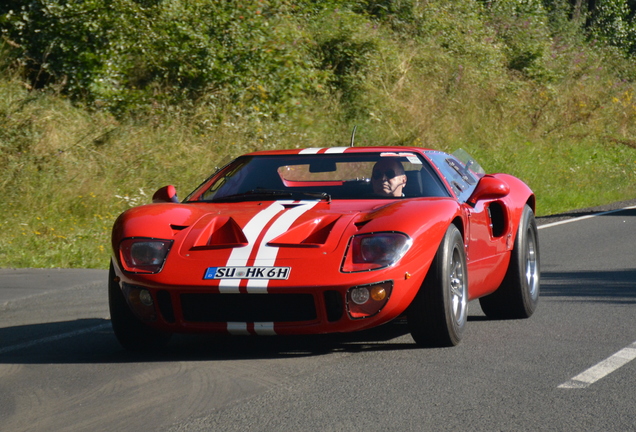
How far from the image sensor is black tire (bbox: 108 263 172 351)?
17.3 ft

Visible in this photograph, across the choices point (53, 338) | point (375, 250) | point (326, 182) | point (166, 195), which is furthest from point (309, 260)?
point (53, 338)

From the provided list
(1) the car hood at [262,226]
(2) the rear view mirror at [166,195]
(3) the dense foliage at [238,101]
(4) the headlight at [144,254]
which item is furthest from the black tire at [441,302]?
(3) the dense foliage at [238,101]

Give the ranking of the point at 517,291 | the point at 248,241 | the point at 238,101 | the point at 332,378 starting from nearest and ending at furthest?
the point at 332,378 < the point at 248,241 < the point at 517,291 < the point at 238,101

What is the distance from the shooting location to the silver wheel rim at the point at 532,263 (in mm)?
6720

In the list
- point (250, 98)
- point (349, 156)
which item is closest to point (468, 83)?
point (250, 98)

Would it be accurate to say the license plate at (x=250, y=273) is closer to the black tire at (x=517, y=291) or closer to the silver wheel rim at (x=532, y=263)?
the black tire at (x=517, y=291)

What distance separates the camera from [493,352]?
17.3 feet

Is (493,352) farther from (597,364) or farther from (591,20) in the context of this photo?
(591,20)

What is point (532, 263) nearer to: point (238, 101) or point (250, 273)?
point (250, 273)

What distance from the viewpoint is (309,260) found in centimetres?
481

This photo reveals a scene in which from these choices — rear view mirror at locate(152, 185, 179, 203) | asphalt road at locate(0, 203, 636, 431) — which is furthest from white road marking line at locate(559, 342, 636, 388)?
rear view mirror at locate(152, 185, 179, 203)

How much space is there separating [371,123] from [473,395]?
16.5 metres

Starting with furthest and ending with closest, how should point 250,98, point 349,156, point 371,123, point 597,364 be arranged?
point 371,123, point 250,98, point 349,156, point 597,364

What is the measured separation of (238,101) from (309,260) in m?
12.0
